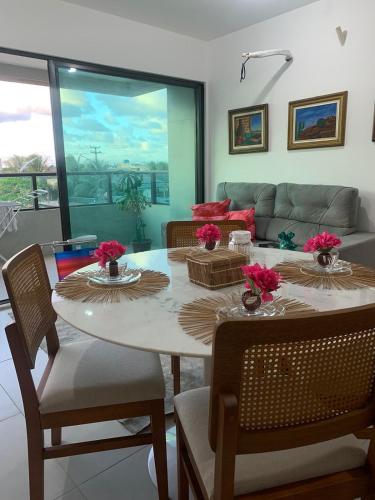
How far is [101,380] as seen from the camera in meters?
1.22

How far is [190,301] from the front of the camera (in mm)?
1221

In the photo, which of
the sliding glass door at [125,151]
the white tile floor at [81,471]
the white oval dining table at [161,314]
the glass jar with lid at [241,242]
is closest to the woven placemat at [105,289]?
the white oval dining table at [161,314]

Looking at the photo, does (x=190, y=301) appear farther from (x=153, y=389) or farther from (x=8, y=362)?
(x=8, y=362)

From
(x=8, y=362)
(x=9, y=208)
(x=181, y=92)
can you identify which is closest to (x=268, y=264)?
(x=8, y=362)

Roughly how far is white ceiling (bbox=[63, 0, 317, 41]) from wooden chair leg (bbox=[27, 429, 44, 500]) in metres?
3.42

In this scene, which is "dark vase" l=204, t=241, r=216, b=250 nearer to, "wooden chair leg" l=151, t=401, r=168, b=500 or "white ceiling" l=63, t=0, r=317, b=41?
"wooden chair leg" l=151, t=401, r=168, b=500

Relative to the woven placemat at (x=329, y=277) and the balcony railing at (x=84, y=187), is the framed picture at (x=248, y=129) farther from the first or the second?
the woven placemat at (x=329, y=277)

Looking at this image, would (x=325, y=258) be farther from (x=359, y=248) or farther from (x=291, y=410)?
(x=359, y=248)

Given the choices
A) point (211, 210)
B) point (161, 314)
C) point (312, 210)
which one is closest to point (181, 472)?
point (161, 314)

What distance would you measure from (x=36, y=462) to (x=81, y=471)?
38 centimetres

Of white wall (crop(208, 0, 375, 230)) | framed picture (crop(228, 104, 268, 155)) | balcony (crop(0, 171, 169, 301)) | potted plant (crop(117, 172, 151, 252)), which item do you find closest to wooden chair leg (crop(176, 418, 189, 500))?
white wall (crop(208, 0, 375, 230))

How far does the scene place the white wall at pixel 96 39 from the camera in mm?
2943

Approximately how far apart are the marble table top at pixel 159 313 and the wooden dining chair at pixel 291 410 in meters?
0.20

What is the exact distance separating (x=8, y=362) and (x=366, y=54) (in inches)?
139
